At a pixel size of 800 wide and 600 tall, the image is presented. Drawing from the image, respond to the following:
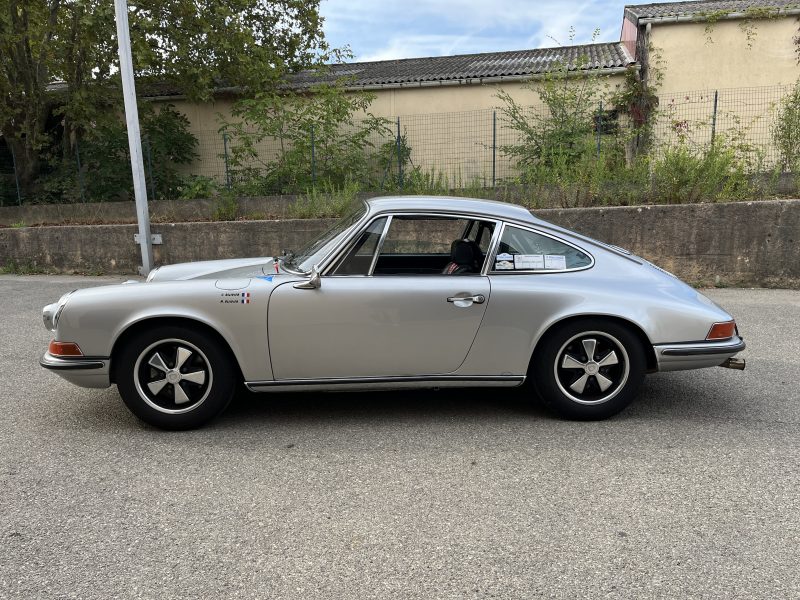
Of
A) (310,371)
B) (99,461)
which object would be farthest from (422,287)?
(99,461)

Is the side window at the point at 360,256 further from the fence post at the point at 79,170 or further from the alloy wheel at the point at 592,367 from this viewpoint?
Result: the fence post at the point at 79,170

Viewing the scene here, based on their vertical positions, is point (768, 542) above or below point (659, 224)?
below

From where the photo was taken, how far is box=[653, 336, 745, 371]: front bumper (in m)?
3.69

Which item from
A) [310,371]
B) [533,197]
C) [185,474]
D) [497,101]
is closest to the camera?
[185,474]

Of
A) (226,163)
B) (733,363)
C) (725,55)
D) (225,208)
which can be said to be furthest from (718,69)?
(733,363)

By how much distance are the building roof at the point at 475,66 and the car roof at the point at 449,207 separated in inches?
415

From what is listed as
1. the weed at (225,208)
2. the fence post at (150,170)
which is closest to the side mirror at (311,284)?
the weed at (225,208)

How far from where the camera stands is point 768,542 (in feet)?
8.30

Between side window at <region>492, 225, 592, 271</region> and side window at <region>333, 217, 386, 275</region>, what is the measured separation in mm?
793

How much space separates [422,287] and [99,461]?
212cm

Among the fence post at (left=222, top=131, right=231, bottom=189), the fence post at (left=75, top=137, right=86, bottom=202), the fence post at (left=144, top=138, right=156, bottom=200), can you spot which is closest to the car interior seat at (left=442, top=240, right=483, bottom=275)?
the fence post at (left=222, top=131, right=231, bottom=189)

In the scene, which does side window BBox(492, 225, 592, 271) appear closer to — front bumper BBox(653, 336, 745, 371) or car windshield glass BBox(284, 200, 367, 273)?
front bumper BBox(653, 336, 745, 371)

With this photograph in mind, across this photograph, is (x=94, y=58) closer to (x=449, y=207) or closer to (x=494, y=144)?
(x=494, y=144)

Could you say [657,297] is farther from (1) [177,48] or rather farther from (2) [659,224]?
(1) [177,48]
